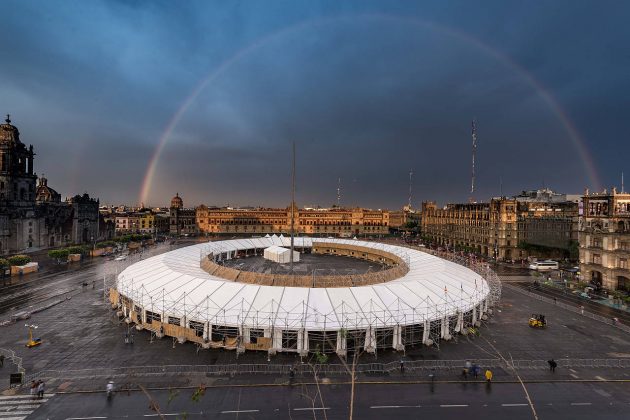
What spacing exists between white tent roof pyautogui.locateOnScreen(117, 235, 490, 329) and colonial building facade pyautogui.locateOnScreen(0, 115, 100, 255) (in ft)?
289

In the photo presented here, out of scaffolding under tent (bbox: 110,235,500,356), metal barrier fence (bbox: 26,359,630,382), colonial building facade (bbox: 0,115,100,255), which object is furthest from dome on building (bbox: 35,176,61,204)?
metal barrier fence (bbox: 26,359,630,382)

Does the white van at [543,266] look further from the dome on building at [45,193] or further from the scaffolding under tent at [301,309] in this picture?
the dome on building at [45,193]

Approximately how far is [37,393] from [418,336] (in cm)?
3663

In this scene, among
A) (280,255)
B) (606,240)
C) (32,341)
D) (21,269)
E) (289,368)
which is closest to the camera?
(289,368)

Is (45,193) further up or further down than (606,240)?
further up

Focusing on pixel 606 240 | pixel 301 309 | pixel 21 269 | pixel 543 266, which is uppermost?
pixel 606 240

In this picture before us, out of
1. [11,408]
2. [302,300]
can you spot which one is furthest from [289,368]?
[11,408]

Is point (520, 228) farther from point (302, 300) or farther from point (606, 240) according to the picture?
point (302, 300)

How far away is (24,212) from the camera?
110000 millimetres

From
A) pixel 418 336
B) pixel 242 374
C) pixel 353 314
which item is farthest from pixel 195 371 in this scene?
pixel 418 336

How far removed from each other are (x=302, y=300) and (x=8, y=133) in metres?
133

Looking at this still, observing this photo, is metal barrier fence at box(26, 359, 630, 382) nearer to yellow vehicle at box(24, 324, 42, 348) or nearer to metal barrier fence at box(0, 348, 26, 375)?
metal barrier fence at box(0, 348, 26, 375)

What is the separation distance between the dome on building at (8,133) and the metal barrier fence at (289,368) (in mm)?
119176

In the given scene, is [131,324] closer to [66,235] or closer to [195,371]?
[195,371]
